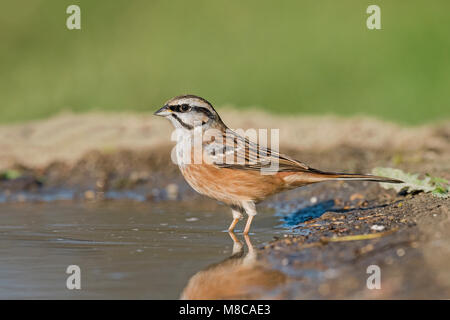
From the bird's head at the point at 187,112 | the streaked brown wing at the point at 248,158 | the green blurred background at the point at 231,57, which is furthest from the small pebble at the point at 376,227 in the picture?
the green blurred background at the point at 231,57

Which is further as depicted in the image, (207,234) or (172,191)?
(172,191)

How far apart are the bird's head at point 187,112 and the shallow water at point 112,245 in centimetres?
101

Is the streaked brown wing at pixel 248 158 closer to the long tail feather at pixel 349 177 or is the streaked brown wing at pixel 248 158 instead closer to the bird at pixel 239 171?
the bird at pixel 239 171

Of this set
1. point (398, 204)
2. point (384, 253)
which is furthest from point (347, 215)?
point (384, 253)

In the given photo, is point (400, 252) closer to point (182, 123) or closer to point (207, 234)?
point (207, 234)

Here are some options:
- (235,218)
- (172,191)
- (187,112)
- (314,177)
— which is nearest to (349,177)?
(314,177)

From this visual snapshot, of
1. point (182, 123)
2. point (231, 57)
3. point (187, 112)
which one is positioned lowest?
point (182, 123)

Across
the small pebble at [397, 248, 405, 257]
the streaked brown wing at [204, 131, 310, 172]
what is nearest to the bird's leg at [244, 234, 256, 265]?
the streaked brown wing at [204, 131, 310, 172]

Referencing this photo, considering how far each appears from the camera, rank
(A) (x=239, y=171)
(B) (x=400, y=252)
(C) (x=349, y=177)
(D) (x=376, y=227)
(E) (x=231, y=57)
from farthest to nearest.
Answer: (E) (x=231, y=57) < (A) (x=239, y=171) < (C) (x=349, y=177) < (D) (x=376, y=227) < (B) (x=400, y=252)

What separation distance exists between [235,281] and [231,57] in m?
10.2

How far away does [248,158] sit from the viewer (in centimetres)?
638

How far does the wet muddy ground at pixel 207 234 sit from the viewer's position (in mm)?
4266

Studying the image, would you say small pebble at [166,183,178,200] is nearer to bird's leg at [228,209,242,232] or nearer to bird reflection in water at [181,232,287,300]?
bird's leg at [228,209,242,232]

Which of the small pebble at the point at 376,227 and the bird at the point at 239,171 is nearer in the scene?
the small pebble at the point at 376,227
